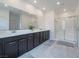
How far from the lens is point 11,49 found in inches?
112

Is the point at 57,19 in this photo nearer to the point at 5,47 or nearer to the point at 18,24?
the point at 18,24

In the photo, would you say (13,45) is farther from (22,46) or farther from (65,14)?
(65,14)

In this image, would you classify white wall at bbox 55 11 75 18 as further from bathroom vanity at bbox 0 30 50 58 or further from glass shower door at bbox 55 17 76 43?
bathroom vanity at bbox 0 30 50 58

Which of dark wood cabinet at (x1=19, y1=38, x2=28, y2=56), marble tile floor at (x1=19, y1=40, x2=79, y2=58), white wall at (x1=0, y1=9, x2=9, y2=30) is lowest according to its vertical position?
marble tile floor at (x1=19, y1=40, x2=79, y2=58)

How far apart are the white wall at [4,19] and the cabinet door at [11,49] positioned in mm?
893

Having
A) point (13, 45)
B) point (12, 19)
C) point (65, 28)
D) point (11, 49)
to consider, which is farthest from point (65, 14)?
point (11, 49)

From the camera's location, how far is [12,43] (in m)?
2.90

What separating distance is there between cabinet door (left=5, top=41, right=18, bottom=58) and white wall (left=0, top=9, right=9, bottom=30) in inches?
35.1

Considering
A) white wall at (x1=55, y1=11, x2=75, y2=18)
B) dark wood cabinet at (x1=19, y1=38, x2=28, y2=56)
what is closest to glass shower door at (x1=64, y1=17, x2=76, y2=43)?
white wall at (x1=55, y1=11, x2=75, y2=18)

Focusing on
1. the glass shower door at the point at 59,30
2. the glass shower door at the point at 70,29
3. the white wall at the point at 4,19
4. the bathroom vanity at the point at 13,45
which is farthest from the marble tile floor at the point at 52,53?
the glass shower door at the point at 59,30

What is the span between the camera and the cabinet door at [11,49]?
267 cm

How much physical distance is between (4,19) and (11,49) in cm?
130

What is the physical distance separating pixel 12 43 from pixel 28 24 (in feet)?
9.18

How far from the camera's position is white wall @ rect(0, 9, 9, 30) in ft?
11.3
